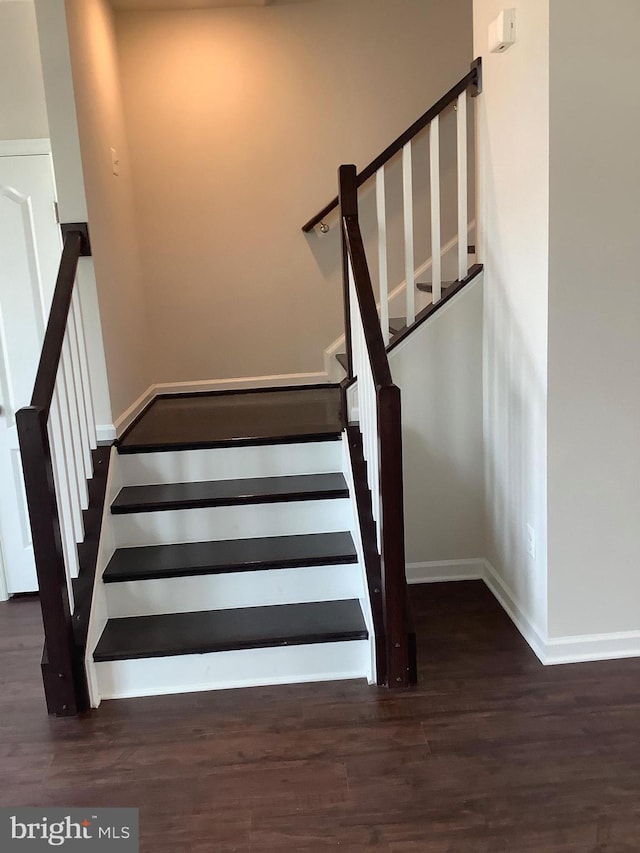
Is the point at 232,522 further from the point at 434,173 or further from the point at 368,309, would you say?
the point at 434,173

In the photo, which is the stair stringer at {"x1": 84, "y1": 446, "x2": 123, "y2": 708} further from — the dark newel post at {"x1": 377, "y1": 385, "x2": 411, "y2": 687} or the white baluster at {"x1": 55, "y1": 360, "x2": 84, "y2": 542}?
the dark newel post at {"x1": 377, "y1": 385, "x2": 411, "y2": 687}

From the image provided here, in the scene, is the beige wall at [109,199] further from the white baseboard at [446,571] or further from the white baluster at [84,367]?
the white baseboard at [446,571]

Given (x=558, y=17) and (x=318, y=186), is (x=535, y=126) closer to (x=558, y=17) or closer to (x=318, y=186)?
(x=558, y=17)

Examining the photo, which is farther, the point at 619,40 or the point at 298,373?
the point at 298,373

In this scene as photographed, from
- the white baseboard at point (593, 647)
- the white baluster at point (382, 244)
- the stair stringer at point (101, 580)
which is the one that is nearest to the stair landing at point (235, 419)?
the stair stringer at point (101, 580)

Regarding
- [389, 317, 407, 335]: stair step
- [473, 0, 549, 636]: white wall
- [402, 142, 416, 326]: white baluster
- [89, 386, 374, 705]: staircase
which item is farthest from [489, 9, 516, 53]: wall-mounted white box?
[89, 386, 374, 705]: staircase

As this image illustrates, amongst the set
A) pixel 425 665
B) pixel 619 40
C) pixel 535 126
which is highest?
pixel 619 40

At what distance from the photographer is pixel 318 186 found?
421 centimetres

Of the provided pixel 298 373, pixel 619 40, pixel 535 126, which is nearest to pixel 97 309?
pixel 298 373

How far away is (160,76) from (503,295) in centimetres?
243

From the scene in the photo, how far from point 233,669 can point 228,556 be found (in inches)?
17.4

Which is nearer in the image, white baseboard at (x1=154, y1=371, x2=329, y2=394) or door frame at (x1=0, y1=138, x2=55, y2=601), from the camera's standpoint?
door frame at (x1=0, y1=138, x2=55, y2=601)

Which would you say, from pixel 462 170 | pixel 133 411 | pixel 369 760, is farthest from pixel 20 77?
pixel 369 760

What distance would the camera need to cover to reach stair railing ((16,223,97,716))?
7.64 feet
